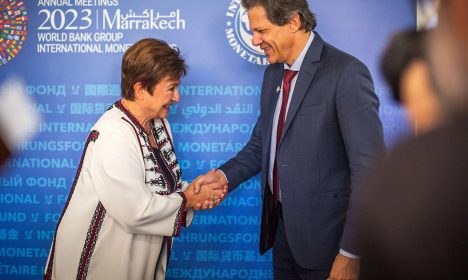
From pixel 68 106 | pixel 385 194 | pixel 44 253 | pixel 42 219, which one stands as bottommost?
pixel 44 253

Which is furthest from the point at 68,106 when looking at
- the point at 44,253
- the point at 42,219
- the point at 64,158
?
the point at 44,253

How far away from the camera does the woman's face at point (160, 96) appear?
2209 mm

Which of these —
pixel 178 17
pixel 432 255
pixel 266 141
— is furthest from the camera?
pixel 178 17

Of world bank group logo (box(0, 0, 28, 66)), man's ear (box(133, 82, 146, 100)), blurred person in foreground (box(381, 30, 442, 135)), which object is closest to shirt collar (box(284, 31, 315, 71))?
man's ear (box(133, 82, 146, 100))

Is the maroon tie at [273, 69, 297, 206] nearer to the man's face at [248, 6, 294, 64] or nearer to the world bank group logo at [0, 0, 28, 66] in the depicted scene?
the man's face at [248, 6, 294, 64]

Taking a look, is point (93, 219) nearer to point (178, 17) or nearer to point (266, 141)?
point (266, 141)

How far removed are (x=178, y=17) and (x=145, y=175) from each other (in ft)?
4.06

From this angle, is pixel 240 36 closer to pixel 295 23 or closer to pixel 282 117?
pixel 295 23

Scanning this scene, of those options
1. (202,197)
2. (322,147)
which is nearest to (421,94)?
(322,147)

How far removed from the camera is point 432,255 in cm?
71

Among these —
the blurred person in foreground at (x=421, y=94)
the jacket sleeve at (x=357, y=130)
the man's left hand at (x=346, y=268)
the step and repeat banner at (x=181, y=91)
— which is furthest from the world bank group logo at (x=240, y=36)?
the blurred person in foreground at (x=421, y=94)

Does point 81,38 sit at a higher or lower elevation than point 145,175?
higher

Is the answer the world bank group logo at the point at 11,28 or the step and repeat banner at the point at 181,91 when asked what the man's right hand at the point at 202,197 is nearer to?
the step and repeat banner at the point at 181,91

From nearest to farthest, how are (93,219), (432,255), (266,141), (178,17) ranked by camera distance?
(432,255), (93,219), (266,141), (178,17)
